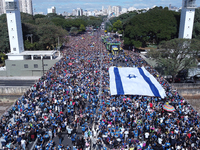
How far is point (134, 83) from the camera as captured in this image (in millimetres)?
21031

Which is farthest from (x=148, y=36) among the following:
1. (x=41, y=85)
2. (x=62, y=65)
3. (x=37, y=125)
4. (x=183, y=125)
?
(x=37, y=125)

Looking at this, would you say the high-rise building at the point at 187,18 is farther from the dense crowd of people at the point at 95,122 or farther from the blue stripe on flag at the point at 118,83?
the dense crowd of people at the point at 95,122

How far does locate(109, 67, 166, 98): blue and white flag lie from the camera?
19109mm

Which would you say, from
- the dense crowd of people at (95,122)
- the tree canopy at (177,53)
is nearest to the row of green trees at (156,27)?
the tree canopy at (177,53)

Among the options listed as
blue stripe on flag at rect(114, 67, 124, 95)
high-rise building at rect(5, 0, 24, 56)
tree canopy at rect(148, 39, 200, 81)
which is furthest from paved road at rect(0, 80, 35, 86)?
tree canopy at rect(148, 39, 200, 81)

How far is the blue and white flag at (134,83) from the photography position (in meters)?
19.1

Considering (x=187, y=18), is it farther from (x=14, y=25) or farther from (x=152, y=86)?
(x=14, y=25)

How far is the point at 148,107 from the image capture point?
16875 mm

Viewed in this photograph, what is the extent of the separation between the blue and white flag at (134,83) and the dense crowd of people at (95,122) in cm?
59

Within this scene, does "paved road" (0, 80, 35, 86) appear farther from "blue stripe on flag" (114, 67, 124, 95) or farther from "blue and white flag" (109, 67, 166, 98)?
"blue stripe on flag" (114, 67, 124, 95)

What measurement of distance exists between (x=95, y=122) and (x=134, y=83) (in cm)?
811

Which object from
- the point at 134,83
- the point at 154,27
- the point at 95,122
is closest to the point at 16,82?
the point at 134,83

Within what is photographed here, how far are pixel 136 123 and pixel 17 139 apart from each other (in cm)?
815

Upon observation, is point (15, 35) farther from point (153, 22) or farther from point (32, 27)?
point (153, 22)
